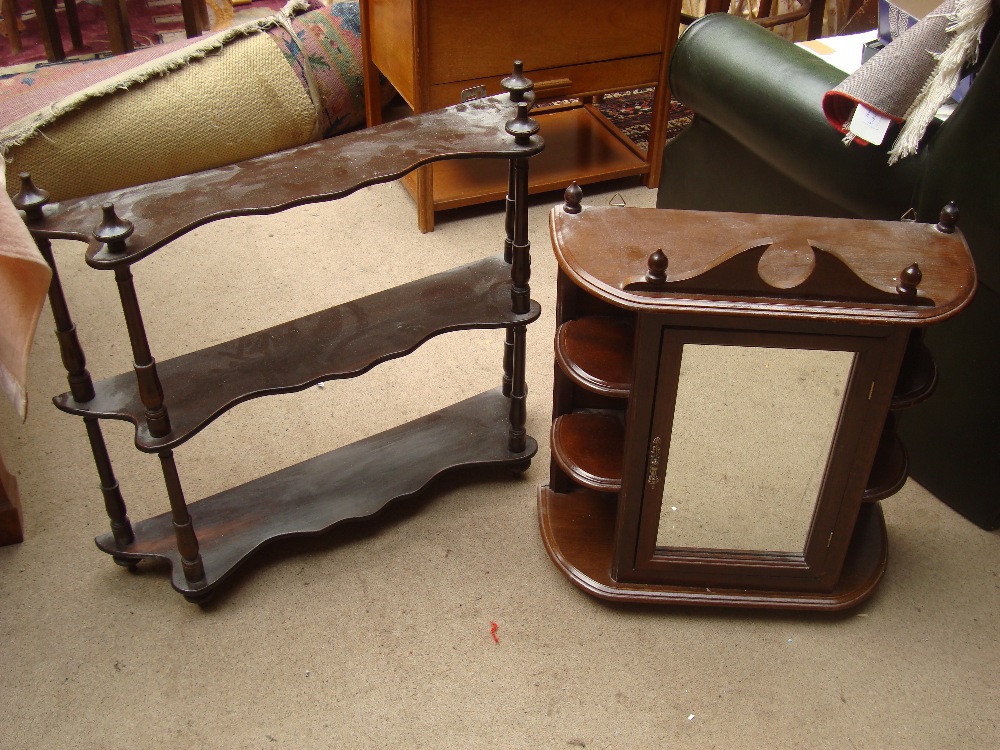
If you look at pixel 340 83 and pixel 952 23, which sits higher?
pixel 952 23

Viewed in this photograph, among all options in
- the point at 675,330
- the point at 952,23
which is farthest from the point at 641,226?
the point at 952,23

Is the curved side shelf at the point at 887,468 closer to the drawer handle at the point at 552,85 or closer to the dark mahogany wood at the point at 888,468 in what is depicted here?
the dark mahogany wood at the point at 888,468

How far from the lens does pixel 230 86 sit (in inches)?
99.7

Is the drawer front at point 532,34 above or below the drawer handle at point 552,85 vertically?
above

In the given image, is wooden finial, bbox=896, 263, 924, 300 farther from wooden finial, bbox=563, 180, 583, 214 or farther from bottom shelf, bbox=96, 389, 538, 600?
bottom shelf, bbox=96, 389, 538, 600

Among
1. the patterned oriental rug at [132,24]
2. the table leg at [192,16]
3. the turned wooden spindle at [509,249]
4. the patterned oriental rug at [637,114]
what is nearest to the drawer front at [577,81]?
the patterned oriental rug at [637,114]

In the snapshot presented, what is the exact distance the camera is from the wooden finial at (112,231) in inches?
44.6

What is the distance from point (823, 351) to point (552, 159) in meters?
1.48

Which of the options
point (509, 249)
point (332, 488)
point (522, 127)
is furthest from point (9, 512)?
point (522, 127)

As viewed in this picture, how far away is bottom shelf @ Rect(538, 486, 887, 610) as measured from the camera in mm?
1508

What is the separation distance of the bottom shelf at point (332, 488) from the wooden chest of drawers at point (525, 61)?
2.31 ft

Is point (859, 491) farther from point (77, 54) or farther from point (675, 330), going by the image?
point (77, 54)

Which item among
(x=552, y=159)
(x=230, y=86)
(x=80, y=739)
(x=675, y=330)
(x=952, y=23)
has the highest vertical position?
(x=952, y=23)

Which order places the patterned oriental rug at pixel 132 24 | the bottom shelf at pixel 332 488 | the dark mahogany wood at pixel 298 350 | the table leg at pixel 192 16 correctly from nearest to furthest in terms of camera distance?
1. the dark mahogany wood at pixel 298 350
2. the bottom shelf at pixel 332 488
3. the table leg at pixel 192 16
4. the patterned oriental rug at pixel 132 24
